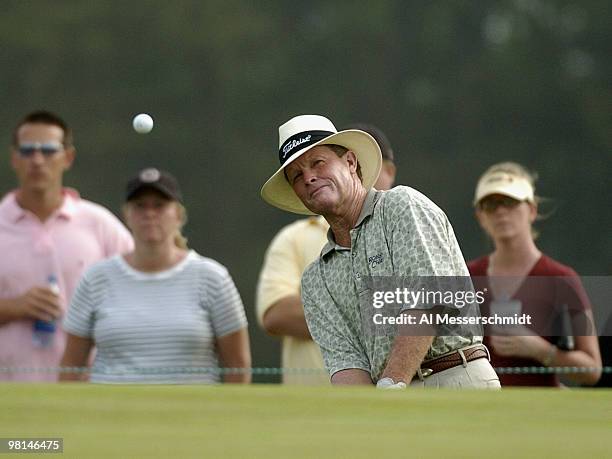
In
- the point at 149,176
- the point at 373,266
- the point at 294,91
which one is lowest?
the point at 373,266

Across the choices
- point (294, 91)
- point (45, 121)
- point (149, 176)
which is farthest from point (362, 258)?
point (294, 91)

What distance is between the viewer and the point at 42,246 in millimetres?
6109

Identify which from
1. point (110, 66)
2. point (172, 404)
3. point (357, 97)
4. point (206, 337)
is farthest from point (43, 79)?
point (172, 404)

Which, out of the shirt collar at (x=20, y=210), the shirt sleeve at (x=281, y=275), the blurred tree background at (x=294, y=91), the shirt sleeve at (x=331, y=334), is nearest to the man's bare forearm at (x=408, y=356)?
the shirt sleeve at (x=331, y=334)

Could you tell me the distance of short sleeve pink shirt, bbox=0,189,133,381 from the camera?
5961 millimetres

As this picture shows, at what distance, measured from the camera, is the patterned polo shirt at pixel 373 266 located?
3.98m

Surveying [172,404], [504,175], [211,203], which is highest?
[211,203]

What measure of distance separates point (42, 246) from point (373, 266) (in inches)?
95.9

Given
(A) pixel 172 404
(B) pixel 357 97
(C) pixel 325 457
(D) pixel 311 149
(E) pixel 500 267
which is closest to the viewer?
(C) pixel 325 457

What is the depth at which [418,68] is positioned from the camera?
25.1 ft

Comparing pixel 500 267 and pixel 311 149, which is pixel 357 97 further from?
pixel 311 149

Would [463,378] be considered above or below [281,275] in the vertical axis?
below

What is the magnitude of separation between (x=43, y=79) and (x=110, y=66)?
0.37 metres

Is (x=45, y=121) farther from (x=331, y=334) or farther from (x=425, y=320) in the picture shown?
(x=425, y=320)
